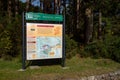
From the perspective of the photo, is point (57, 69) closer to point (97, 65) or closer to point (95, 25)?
point (97, 65)

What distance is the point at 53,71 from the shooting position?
1163 centimetres

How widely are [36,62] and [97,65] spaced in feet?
9.98

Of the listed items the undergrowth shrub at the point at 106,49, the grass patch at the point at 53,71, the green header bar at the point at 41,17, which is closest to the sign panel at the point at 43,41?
the green header bar at the point at 41,17

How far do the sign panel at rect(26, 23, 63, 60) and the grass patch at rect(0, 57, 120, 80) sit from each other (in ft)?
1.97

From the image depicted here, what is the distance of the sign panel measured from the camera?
11.9 meters

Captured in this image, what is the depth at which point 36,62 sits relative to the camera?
13.2 meters

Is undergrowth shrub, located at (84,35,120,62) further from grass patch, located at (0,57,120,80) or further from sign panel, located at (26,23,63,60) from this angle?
sign panel, located at (26,23,63,60)

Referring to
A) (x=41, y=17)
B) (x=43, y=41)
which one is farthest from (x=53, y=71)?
(x=41, y=17)

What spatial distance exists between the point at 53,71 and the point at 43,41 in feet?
4.85

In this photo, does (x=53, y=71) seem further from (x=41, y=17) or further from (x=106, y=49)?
(x=106, y=49)

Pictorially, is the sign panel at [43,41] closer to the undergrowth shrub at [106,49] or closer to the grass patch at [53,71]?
the grass patch at [53,71]

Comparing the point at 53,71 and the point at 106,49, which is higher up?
the point at 106,49

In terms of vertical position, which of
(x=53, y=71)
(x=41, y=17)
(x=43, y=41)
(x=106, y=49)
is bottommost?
(x=53, y=71)

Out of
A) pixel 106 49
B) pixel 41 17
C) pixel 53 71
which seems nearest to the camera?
pixel 53 71
